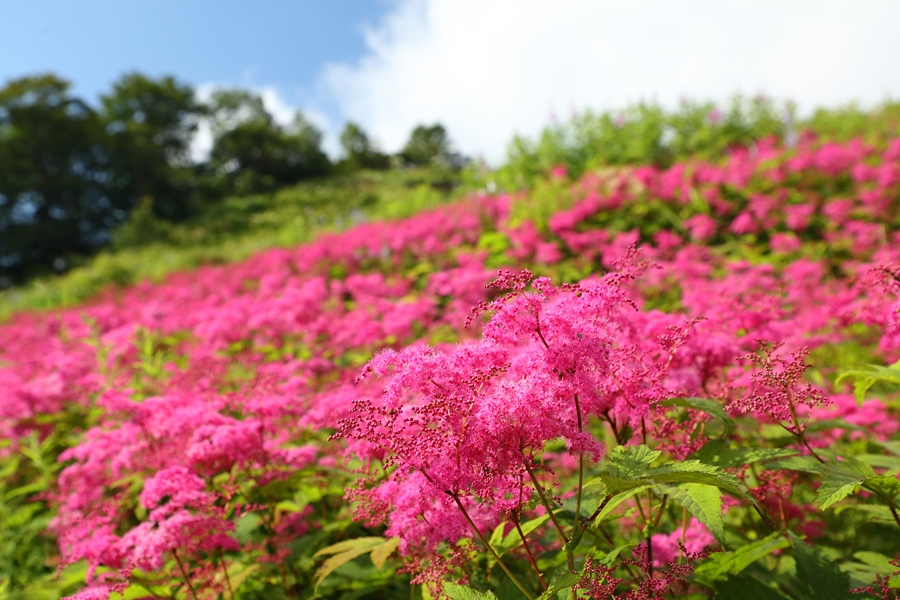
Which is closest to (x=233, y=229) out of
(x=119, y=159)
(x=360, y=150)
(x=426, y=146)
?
(x=119, y=159)

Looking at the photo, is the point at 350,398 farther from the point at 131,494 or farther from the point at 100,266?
the point at 100,266

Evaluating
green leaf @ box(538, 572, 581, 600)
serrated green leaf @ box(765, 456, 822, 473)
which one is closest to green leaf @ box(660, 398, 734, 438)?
serrated green leaf @ box(765, 456, 822, 473)

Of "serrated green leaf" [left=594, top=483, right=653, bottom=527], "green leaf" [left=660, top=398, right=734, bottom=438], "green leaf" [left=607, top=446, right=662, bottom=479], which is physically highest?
"green leaf" [left=607, top=446, right=662, bottom=479]

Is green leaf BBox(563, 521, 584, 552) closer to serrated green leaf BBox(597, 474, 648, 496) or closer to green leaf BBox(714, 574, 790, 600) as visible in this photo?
serrated green leaf BBox(597, 474, 648, 496)

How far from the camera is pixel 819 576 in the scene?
1.61m

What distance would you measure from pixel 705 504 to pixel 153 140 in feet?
162

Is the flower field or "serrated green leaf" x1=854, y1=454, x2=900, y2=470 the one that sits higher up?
the flower field

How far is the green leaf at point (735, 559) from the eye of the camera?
1.55 metres

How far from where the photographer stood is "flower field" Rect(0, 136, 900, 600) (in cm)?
127

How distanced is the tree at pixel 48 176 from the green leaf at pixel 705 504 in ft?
131

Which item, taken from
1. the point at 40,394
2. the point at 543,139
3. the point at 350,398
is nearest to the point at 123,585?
the point at 350,398

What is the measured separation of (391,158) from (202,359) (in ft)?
164

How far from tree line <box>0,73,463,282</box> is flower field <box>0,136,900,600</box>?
29.2m

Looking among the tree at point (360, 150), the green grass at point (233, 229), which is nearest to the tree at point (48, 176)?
the green grass at point (233, 229)
